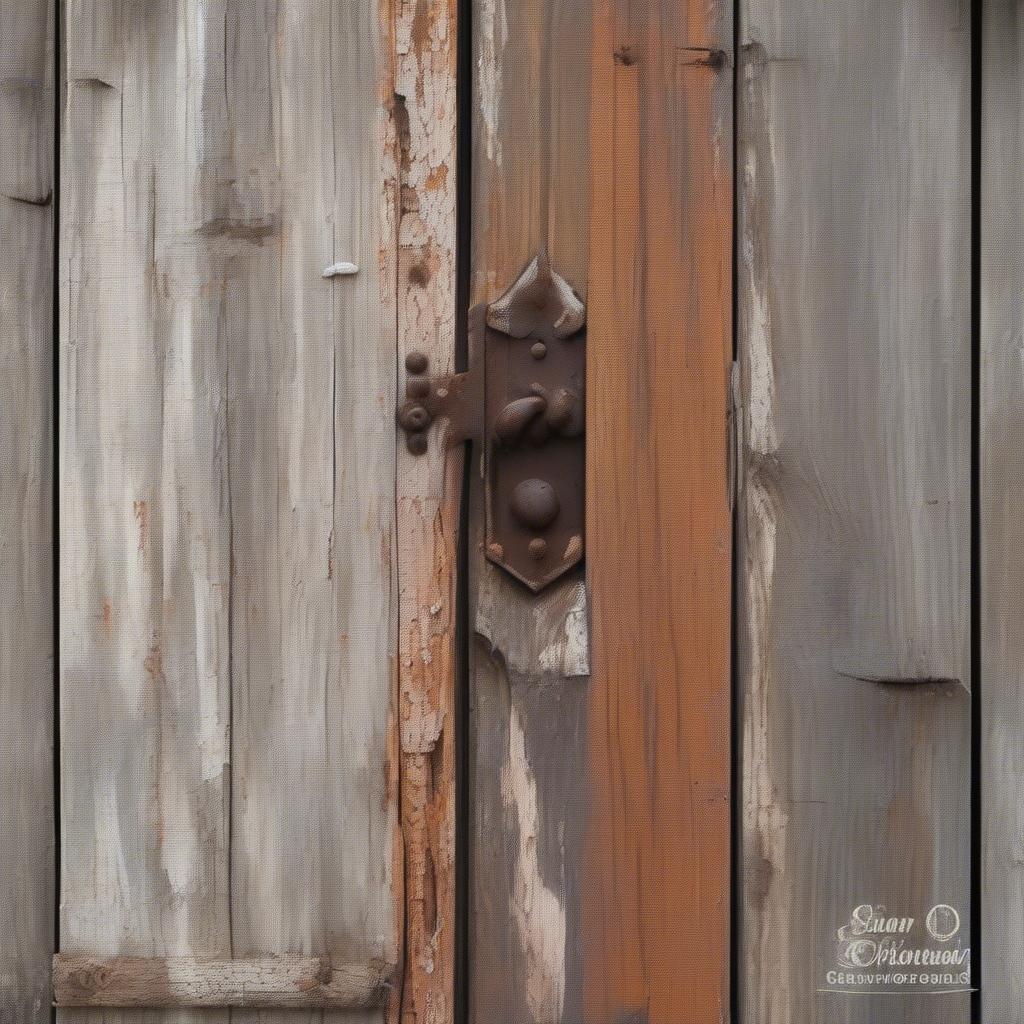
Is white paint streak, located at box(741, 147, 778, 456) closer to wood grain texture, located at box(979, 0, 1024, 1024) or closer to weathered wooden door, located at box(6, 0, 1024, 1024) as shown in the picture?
weathered wooden door, located at box(6, 0, 1024, 1024)

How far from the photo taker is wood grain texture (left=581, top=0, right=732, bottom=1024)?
964 millimetres

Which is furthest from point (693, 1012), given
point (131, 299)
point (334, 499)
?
point (131, 299)

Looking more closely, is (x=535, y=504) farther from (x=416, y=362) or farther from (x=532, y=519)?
(x=416, y=362)

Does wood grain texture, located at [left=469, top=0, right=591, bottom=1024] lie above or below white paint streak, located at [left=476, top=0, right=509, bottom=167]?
below

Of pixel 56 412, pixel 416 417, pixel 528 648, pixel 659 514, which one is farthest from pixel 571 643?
pixel 56 412

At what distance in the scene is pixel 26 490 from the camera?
1.00 m

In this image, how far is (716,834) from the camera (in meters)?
0.96

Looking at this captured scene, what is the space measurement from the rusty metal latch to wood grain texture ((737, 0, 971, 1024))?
0.52ft

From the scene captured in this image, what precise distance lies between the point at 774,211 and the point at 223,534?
587 millimetres

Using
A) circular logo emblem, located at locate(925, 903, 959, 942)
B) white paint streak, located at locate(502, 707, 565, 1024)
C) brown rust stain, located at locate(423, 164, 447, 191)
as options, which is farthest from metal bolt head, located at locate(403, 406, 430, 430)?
circular logo emblem, located at locate(925, 903, 959, 942)

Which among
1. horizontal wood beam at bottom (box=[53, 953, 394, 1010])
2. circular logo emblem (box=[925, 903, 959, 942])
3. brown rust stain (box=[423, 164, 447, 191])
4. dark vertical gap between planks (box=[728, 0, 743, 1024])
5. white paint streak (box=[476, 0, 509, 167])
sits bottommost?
horizontal wood beam at bottom (box=[53, 953, 394, 1010])

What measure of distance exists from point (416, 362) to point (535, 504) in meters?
0.17

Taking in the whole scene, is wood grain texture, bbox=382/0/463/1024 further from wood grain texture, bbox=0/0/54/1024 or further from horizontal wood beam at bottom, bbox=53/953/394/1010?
wood grain texture, bbox=0/0/54/1024

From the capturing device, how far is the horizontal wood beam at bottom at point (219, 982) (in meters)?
0.97
